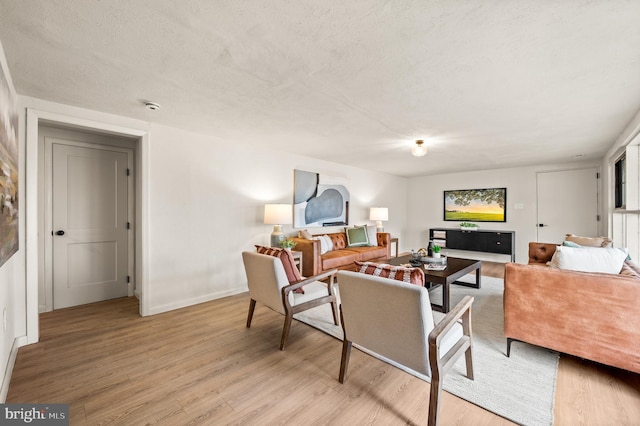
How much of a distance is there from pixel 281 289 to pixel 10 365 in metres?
1.96

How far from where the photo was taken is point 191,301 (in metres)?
3.50

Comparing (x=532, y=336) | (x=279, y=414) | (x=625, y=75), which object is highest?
(x=625, y=75)

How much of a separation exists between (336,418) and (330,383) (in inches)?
12.4

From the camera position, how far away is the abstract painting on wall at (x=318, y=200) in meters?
4.85

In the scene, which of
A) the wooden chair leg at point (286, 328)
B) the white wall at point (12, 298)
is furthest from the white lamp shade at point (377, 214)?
the white wall at point (12, 298)

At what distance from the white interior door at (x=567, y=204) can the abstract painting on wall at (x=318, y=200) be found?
4051mm

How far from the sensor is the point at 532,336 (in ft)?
6.86

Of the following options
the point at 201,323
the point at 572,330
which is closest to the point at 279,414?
the point at 201,323

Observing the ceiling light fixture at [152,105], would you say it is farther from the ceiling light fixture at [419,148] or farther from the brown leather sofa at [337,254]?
the ceiling light fixture at [419,148]

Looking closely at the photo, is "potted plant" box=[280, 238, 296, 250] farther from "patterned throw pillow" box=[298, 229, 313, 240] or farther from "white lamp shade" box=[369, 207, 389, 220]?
"white lamp shade" box=[369, 207, 389, 220]

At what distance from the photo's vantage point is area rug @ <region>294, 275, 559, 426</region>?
63.9 inches

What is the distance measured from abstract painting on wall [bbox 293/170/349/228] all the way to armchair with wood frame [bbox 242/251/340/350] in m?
2.25

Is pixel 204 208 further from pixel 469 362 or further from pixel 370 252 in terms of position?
pixel 469 362

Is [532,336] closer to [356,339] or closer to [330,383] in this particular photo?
[356,339]
